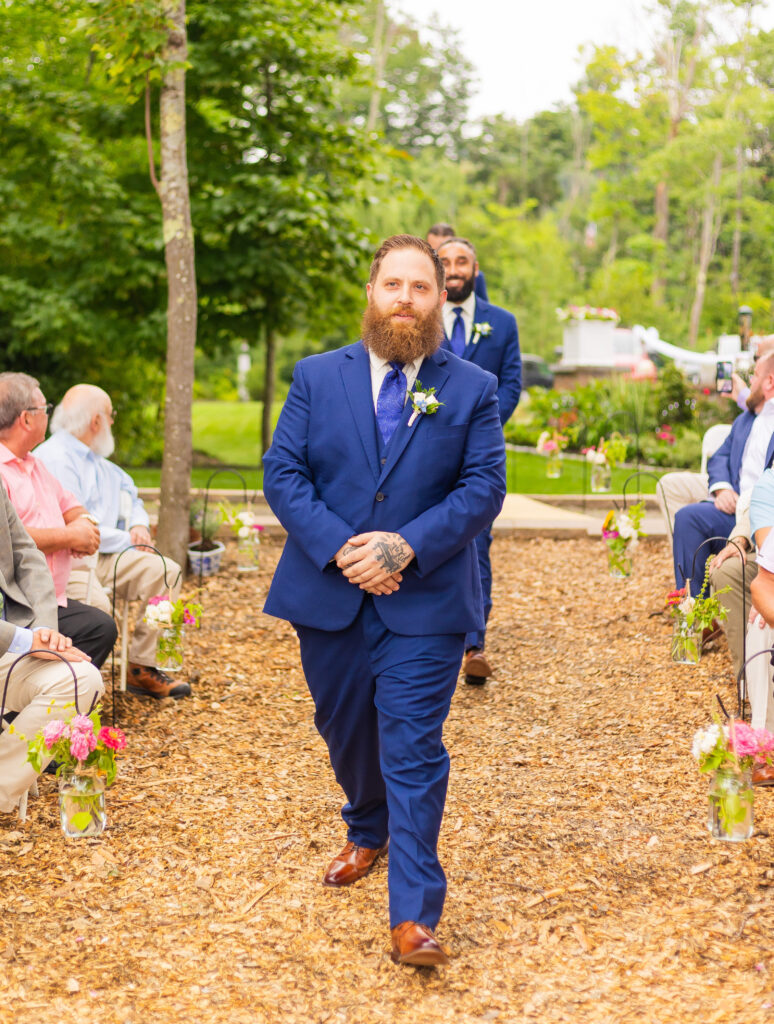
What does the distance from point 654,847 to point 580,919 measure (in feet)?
1.72

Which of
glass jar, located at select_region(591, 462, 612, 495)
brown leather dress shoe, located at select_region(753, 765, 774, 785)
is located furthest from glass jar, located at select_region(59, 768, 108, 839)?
glass jar, located at select_region(591, 462, 612, 495)

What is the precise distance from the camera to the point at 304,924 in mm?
3082

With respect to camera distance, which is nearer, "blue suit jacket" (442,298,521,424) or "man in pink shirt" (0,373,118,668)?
"man in pink shirt" (0,373,118,668)

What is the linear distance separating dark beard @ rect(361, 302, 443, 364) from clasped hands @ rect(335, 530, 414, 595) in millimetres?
523

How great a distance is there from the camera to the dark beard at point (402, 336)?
3.00 m

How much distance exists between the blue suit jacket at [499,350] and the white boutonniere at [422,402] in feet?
8.21

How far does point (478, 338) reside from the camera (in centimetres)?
546

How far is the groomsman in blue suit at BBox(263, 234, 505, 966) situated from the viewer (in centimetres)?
280

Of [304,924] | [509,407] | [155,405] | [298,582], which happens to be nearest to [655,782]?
[304,924]

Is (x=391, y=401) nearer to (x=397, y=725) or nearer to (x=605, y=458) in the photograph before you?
(x=397, y=725)

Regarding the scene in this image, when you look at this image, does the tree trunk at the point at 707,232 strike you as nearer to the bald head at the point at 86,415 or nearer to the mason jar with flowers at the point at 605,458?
the mason jar with flowers at the point at 605,458

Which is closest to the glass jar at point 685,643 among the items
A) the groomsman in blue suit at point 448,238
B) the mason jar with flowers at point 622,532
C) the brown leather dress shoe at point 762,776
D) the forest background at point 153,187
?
the brown leather dress shoe at point 762,776

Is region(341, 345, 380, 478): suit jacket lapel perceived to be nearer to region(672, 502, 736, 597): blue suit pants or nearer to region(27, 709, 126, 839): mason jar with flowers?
region(27, 709, 126, 839): mason jar with flowers

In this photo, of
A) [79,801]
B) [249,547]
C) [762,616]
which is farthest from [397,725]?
[249,547]
